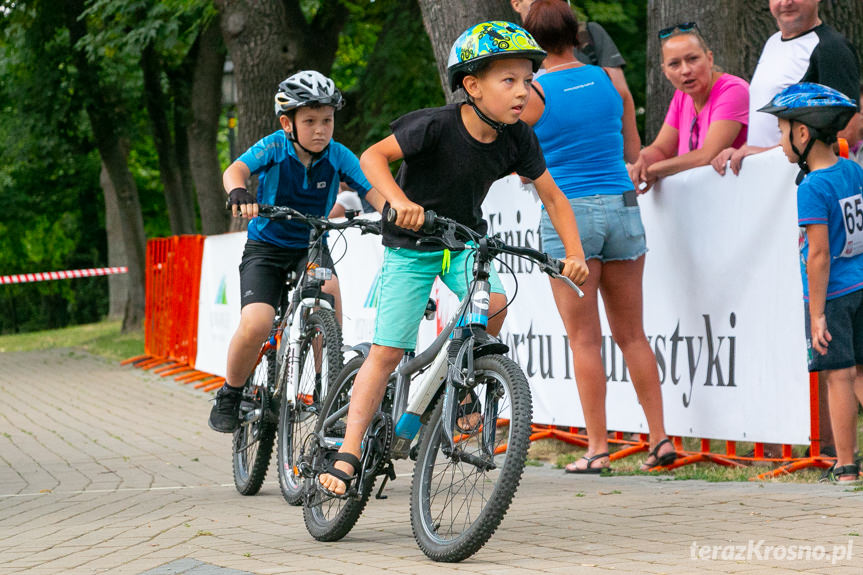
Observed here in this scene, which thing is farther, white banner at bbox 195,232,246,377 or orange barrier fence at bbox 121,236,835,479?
orange barrier fence at bbox 121,236,835,479

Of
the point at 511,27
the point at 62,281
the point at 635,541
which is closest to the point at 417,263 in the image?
the point at 511,27

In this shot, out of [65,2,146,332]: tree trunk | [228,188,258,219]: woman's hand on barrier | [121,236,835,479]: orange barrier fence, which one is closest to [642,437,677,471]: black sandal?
[228,188,258,219]: woman's hand on barrier

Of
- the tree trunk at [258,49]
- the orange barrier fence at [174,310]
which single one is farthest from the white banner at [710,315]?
the tree trunk at [258,49]

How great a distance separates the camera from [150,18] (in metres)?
19.3

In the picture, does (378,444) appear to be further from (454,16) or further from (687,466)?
(454,16)

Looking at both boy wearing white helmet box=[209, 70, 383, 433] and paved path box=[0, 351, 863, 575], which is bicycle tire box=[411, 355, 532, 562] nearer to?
paved path box=[0, 351, 863, 575]

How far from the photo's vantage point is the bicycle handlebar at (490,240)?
4590 millimetres

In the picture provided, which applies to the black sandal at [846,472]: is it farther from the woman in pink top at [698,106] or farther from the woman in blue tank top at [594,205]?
the woman in pink top at [698,106]

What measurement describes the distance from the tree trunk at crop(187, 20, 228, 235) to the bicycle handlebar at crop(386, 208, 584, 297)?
18.0m

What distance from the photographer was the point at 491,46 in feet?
15.6

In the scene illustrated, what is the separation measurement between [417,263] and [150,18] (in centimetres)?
1535

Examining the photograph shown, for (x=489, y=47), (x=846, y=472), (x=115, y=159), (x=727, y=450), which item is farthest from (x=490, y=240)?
(x=115, y=159)

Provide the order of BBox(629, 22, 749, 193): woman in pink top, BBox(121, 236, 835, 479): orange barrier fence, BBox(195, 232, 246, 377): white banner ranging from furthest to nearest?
1. BBox(121, 236, 835, 479): orange barrier fence
2. BBox(195, 232, 246, 377): white banner
3. BBox(629, 22, 749, 193): woman in pink top

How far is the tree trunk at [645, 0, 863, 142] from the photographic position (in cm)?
921
